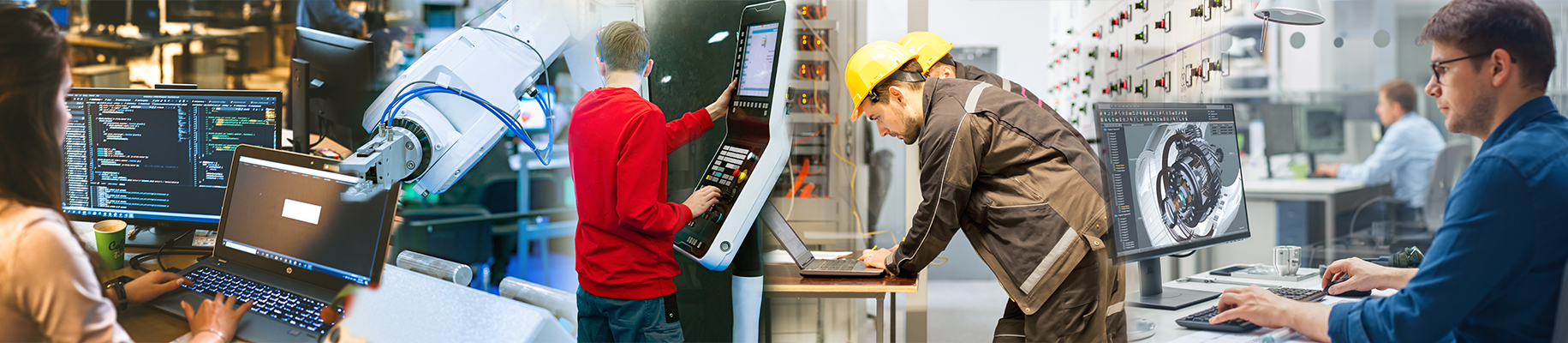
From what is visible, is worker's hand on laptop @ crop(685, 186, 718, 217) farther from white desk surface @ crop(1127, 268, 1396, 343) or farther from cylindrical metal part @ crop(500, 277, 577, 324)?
white desk surface @ crop(1127, 268, 1396, 343)

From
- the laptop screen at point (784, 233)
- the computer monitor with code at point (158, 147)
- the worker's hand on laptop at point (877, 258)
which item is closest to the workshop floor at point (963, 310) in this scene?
the worker's hand on laptop at point (877, 258)

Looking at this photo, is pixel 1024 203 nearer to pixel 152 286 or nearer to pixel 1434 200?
pixel 1434 200

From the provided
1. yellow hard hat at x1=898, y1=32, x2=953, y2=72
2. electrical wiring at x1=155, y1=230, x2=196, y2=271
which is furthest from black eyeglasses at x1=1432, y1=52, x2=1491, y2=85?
electrical wiring at x1=155, y1=230, x2=196, y2=271

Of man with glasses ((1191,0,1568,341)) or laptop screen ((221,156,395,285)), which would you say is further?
laptop screen ((221,156,395,285))

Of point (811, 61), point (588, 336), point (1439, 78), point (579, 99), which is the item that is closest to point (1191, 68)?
point (1439, 78)

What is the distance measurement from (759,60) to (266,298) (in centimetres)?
125

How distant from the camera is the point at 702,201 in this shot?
1696mm

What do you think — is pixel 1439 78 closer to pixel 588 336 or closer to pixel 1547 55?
pixel 1547 55

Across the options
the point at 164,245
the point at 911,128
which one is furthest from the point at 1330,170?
the point at 164,245

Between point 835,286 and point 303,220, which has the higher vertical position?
point 303,220

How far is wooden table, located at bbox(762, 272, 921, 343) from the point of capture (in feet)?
6.18

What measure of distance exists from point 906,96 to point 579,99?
817mm

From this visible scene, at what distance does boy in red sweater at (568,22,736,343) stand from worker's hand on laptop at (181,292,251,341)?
2.34 feet

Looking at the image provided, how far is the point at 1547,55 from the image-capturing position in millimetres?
1280
